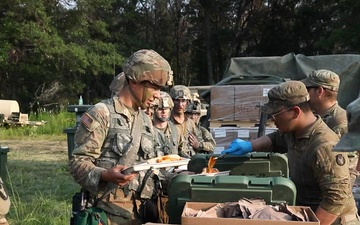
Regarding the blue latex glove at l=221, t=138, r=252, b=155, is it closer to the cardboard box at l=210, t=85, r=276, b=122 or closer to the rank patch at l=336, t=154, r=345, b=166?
A: the rank patch at l=336, t=154, r=345, b=166

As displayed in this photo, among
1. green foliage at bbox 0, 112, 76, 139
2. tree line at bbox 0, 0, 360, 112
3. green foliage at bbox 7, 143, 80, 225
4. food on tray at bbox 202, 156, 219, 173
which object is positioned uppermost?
tree line at bbox 0, 0, 360, 112

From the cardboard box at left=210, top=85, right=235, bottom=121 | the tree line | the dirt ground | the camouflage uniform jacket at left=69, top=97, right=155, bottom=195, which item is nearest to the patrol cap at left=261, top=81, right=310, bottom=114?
the camouflage uniform jacket at left=69, top=97, right=155, bottom=195

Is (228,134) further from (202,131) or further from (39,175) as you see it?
(39,175)

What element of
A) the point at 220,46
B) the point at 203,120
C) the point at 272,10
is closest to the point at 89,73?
the point at 220,46

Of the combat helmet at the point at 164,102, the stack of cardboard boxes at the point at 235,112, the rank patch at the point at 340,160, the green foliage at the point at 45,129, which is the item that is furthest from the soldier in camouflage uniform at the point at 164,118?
the green foliage at the point at 45,129

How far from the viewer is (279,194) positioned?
2.73 meters

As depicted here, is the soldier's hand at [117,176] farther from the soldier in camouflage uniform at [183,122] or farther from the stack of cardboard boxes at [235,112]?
the stack of cardboard boxes at [235,112]

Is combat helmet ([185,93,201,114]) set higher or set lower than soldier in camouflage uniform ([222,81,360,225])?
higher

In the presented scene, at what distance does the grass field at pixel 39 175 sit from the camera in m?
6.79

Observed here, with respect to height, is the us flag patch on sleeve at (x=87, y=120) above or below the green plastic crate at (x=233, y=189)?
above

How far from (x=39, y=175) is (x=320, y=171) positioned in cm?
803

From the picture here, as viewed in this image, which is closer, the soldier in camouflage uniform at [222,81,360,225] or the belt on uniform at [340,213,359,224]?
the soldier in camouflage uniform at [222,81,360,225]

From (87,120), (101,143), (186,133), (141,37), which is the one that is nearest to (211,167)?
(101,143)

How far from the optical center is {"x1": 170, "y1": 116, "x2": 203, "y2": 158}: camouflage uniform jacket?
6665 mm
